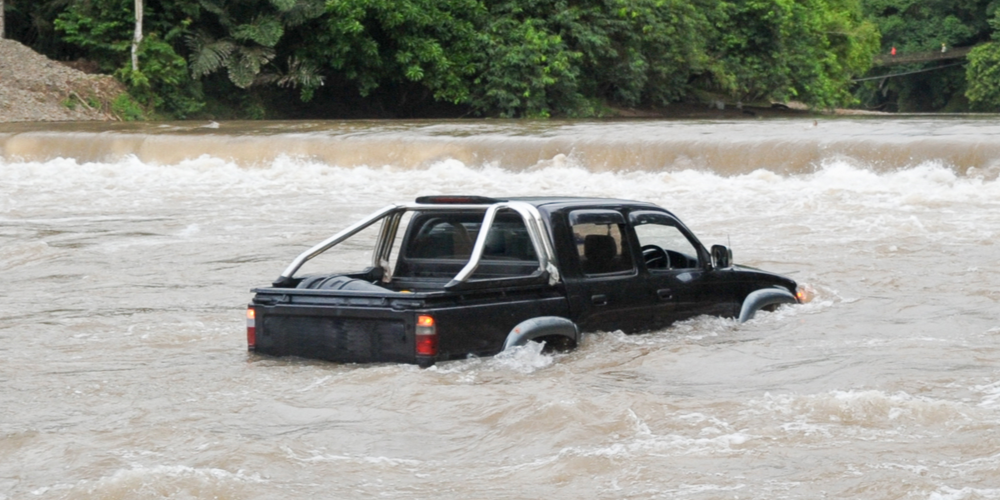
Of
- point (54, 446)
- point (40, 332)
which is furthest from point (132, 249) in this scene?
→ point (54, 446)

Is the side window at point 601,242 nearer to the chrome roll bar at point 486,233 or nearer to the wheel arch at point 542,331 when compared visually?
the chrome roll bar at point 486,233

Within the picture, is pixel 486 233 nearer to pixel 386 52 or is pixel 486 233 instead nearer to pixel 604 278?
pixel 604 278

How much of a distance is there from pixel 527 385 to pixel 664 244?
2.22m

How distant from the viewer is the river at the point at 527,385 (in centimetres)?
575

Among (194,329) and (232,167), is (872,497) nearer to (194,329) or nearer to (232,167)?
(194,329)

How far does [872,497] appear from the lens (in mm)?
5344

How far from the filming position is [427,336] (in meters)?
7.25

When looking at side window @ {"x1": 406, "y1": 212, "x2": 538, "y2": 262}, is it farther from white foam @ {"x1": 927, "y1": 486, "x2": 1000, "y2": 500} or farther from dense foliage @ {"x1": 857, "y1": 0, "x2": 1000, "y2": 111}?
dense foliage @ {"x1": 857, "y1": 0, "x2": 1000, "y2": 111}

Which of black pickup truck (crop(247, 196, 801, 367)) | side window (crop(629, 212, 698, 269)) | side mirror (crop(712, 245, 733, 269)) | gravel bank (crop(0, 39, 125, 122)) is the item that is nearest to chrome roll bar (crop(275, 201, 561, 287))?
black pickup truck (crop(247, 196, 801, 367))

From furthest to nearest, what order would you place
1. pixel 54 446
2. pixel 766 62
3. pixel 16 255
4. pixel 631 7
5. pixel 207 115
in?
pixel 766 62
pixel 631 7
pixel 207 115
pixel 16 255
pixel 54 446

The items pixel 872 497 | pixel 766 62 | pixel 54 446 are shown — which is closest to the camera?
pixel 872 497

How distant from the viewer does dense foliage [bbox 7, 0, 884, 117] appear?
1467 inches

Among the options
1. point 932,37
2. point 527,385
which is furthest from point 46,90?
point 932,37

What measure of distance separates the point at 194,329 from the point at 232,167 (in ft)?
49.6
